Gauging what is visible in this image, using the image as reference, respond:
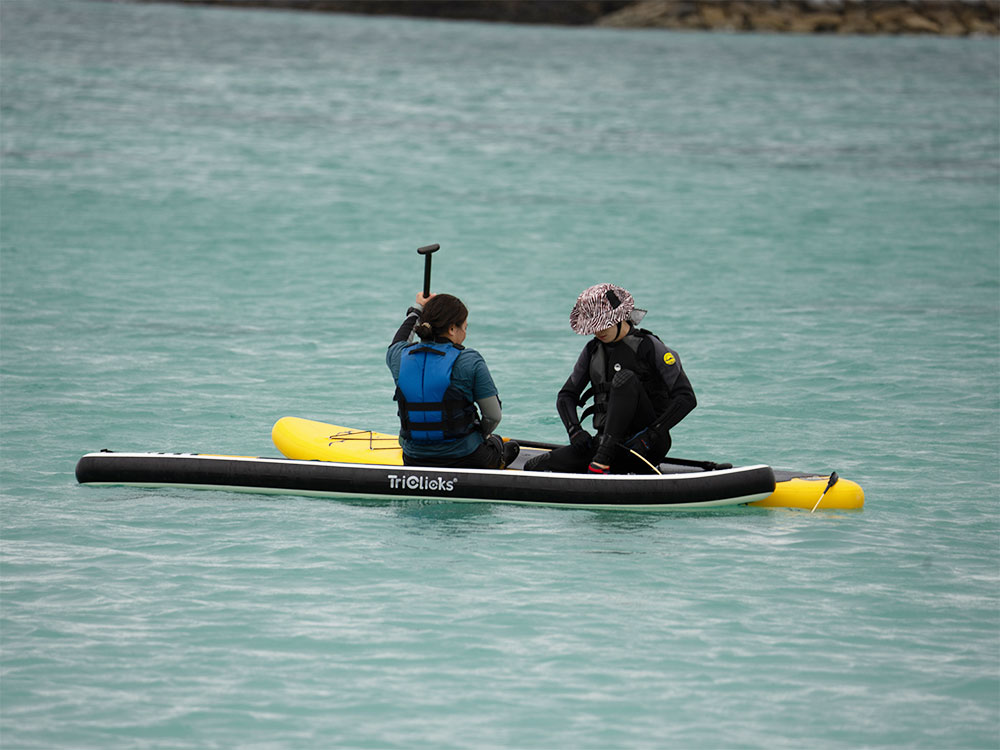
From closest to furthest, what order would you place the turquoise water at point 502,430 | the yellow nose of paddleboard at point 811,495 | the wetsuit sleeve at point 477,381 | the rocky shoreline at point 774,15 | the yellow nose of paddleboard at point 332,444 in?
the turquoise water at point 502,430
the wetsuit sleeve at point 477,381
the yellow nose of paddleboard at point 811,495
the yellow nose of paddleboard at point 332,444
the rocky shoreline at point 774,15

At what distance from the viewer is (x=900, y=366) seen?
38.3ft

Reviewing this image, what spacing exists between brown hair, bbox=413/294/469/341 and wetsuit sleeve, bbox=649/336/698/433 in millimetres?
1111

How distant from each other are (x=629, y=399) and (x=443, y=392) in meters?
1.03

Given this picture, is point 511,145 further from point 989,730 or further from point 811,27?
point 811,27

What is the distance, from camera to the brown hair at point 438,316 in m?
7.15

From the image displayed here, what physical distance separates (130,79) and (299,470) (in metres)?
35.7

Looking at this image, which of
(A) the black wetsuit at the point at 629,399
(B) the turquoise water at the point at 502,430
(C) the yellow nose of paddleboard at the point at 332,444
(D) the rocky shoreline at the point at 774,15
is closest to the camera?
(B) the turquoise water at the point at 502,430

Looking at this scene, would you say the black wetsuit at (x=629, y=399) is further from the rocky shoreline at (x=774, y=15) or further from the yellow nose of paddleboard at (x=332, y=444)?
the rocky shoreline at (x=774, y=15)

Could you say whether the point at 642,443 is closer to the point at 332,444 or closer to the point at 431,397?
the point at 431,397

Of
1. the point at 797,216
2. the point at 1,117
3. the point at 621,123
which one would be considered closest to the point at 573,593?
the point at 797,216

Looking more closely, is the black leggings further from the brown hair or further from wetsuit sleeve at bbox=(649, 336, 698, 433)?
the brown hair

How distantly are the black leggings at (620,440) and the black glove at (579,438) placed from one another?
0.02 m

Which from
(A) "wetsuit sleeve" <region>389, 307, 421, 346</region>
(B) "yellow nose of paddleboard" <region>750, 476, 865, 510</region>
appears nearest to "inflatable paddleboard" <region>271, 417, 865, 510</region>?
(B) "yellow nose of paddleboard" <region>750, 476, 865, 510</region>

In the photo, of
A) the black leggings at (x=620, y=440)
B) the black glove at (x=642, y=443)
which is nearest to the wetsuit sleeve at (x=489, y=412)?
the black leggings at (x=620, y=440)
